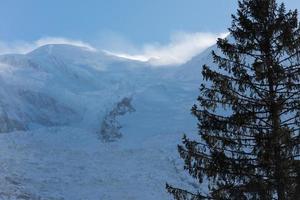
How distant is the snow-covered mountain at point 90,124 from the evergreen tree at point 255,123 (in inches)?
1970

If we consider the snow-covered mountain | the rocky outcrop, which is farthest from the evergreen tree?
the rocky outcrop

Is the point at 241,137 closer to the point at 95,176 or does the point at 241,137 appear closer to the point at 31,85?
the point at 95,176

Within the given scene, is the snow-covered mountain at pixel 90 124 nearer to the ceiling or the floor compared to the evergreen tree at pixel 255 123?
nearer to the ceiling

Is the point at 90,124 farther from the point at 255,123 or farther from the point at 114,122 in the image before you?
the point at 255,123

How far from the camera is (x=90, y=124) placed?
9156 centimetres

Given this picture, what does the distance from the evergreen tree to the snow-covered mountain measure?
50.0 metres

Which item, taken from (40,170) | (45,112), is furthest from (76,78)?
(40,170)

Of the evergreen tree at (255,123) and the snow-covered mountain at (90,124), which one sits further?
the snow-covered mountain at (90,124)

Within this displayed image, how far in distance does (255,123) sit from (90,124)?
83519 mm

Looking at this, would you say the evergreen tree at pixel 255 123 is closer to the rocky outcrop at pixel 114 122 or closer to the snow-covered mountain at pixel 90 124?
the snow-covered mountain at pixel 90 124

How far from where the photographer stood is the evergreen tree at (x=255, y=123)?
28.2 feet

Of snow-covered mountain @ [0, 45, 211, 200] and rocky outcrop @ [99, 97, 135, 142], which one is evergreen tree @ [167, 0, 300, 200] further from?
rocky outcrop @ [99, 97, 135, 142]

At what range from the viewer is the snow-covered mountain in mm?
64188

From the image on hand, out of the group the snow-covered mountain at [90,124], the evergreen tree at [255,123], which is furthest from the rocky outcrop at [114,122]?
the evergreen tree at [255,123]
